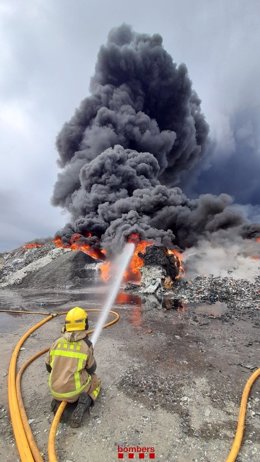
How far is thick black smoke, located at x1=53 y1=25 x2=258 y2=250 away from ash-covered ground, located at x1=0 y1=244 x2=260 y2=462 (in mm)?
14162

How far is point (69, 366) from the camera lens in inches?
167

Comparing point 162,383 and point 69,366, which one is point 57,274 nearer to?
point 162,383

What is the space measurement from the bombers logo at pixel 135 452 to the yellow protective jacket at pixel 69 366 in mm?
1014

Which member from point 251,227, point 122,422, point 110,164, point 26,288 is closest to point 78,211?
point 110,164

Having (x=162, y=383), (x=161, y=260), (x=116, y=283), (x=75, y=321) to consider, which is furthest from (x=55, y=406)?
(x=116, y=283)

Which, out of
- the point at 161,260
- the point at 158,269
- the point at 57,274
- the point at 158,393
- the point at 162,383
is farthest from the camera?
the point at 57,274

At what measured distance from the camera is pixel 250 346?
7.93 m

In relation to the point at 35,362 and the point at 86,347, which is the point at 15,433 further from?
the point at 35,362

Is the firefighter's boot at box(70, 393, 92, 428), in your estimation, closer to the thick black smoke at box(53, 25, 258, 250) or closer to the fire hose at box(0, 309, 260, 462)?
the fire hose at box(0, 309, 260, 462)

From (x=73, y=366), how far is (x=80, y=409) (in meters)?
0.63

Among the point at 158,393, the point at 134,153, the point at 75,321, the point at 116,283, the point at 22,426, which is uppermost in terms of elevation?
the point at 134,153

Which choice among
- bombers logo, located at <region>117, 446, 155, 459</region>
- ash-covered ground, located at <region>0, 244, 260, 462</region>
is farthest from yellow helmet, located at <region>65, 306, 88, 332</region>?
bombers logo, located at <region>117, 446, 155, 459</region>

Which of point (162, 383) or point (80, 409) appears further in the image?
point (162, 383)

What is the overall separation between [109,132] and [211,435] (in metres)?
39.0
